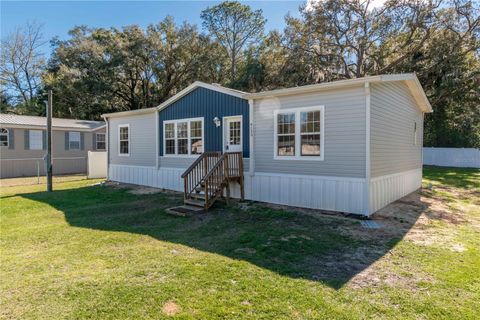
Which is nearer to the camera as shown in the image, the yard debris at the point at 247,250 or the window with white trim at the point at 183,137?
the yard debris at the point at 247,250

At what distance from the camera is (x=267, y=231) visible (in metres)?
6.07

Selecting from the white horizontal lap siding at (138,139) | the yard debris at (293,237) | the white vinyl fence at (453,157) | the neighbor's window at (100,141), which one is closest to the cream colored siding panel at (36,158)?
the neighbor's window at (100,141)

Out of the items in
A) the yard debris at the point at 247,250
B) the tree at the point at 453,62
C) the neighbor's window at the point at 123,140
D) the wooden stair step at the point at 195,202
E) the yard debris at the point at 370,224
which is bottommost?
the yard debris at the point at 247,250

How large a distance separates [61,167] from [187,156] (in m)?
11.5

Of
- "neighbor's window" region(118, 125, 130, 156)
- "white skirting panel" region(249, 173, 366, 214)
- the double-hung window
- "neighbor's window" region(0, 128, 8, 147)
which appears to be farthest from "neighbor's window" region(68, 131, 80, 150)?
the double-hung window

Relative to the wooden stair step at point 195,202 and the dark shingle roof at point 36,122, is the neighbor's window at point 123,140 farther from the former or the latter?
the dark shingle roof at point 36,122

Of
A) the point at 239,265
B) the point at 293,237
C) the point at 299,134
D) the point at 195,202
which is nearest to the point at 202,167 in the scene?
the point at 195,202

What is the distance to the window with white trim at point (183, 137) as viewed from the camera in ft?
34.2

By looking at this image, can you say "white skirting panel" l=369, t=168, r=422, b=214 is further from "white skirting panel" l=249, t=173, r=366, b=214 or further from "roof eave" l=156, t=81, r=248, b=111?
"roof eave" l=156, t=81, r=248, b=111

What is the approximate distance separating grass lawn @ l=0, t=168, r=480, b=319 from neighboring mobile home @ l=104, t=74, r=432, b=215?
0.81 metres

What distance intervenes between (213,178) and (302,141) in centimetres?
260

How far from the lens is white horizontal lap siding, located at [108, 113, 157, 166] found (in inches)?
471

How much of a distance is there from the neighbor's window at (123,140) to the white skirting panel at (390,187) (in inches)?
381

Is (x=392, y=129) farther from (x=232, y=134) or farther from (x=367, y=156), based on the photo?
(x=232, y=134)
